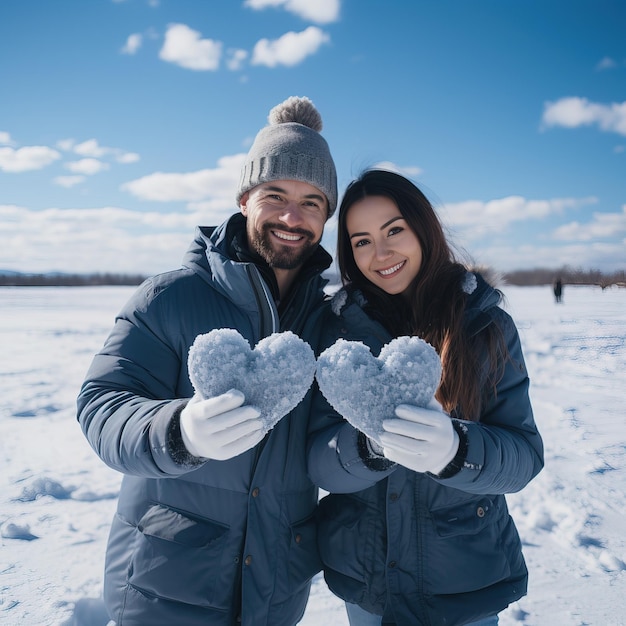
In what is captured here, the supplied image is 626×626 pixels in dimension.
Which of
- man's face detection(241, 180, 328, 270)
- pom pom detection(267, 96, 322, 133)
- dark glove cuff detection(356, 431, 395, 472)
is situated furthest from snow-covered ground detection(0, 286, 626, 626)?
pom pom detection(267, 96, 322, 133)

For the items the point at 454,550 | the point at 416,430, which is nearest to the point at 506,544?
the point at 454,550

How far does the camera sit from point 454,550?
1741mm

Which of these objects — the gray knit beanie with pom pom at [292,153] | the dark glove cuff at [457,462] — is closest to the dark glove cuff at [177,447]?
the dark glove cuff at [457,462]

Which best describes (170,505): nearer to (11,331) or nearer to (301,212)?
(301,212)

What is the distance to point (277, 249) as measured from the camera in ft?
7.36

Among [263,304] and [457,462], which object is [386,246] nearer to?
[263,304]

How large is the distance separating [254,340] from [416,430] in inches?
31.4

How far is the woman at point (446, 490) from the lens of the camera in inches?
63.7

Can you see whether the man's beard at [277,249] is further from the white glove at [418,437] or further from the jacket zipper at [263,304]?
the white glove at [418,437]

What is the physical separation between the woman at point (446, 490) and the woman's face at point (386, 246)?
210 millimetres

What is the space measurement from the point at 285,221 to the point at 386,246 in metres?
0.50

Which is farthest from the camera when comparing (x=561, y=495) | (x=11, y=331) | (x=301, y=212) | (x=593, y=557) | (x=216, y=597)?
(x=11, y=331)

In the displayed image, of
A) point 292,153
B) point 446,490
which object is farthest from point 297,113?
point 446,490

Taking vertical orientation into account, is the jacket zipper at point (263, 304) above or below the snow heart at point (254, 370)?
above
